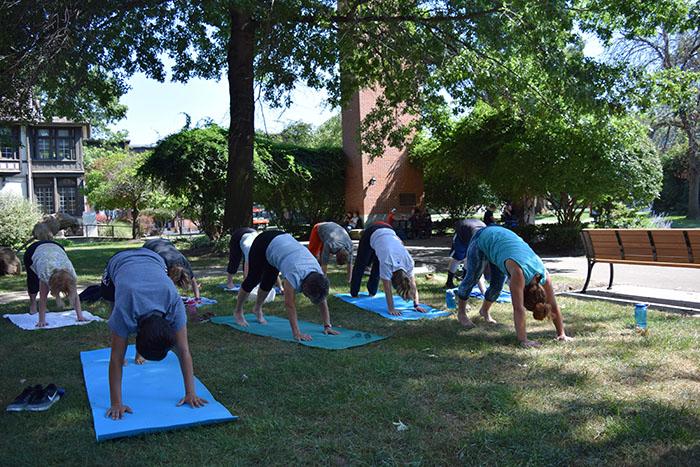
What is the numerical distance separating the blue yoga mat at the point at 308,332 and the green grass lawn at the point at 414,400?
184mm

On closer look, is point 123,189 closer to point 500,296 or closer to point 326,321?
point 500,296

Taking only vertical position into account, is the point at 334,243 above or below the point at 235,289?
above

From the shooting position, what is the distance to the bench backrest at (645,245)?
7891 millimetres

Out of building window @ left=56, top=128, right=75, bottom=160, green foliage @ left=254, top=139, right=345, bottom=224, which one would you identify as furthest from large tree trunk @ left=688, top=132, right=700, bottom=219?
building window @ left=56, top=128, right=75, bottom=160

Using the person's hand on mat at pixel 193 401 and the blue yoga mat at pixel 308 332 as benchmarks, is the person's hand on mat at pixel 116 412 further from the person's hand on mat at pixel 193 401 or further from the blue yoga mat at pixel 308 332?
the blue yoga mat at pixel 308 332

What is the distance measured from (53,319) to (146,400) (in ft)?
13.3

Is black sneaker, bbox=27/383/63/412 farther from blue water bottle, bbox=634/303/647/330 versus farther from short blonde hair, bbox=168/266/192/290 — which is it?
blue water bottle, bbox=634/303/647/330

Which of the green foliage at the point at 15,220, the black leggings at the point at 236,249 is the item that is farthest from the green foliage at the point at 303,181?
the black leggings at the point at 236,249

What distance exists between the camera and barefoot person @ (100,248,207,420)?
147 inches

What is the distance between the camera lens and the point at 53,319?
304 inches

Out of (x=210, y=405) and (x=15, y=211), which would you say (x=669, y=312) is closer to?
(x=210, y=405)

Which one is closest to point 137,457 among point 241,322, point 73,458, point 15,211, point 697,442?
point 73,458

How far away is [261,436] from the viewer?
3.73 metres

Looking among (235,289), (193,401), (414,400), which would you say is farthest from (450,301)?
(193,401)
